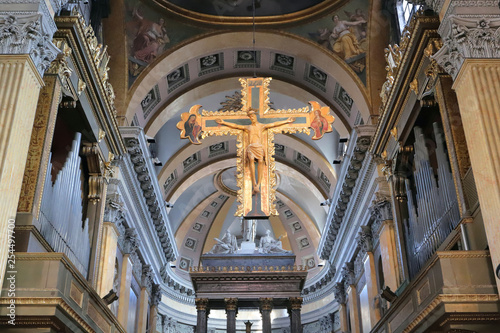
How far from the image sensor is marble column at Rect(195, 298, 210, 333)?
1630 centimetres

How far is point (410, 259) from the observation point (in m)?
9.81

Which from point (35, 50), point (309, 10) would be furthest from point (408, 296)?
point (309, 10)

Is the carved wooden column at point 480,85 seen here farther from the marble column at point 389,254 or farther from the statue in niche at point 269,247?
the statue in niche at point 269,247

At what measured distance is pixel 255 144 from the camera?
8.85 meters

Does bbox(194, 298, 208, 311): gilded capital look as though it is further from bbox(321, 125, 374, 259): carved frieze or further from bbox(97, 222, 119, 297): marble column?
bbox(97, 222, 119, 297): marble column

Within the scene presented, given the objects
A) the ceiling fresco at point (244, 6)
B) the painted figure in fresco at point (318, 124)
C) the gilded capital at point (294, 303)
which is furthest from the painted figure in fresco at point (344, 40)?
the gilded capital at point (294, 303)

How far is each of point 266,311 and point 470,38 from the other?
11086mm

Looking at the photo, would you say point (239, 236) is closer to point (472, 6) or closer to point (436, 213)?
point (436, 213)

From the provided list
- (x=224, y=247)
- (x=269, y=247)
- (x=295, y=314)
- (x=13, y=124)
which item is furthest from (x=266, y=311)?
(x=13, y=124)

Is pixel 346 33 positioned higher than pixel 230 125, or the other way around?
pixel 346 33

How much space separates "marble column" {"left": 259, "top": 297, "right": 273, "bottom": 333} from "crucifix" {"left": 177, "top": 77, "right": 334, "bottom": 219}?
838cm

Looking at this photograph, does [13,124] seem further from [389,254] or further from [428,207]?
[389,254]

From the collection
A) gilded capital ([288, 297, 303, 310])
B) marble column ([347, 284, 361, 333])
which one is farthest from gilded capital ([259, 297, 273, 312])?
marble column ([347, 284, 361, 333])

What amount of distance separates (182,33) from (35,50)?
8.19 m
